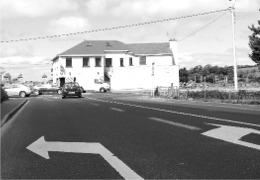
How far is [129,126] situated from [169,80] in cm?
5131

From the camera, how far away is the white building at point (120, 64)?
63.4 metres

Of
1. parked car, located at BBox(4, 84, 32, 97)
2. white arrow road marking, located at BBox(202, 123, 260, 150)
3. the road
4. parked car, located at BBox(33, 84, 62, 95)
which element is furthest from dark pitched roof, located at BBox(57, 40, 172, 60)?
white arrow road marking, located at BBox(202, 123, 260, 150)

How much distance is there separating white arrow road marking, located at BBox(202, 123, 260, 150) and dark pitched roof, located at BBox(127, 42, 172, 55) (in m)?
58.7

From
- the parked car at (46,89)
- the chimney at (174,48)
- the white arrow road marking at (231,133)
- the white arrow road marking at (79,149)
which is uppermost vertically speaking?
the chimney at (174,48)

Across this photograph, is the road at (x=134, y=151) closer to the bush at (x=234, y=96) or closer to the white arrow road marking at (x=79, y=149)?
the white arrow road marking at (x=79, y=149)

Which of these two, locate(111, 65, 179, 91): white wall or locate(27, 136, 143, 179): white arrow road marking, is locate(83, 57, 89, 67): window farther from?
locate(27, 136, 143, 179): white arrow road marking

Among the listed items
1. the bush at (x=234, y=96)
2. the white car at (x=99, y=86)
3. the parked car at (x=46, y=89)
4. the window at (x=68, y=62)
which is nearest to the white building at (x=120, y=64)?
the window at (x=68, y=62)

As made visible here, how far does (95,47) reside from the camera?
6894 centimetres

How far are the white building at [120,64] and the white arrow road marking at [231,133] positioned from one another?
48427 mm

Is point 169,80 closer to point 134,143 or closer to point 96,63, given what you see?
point 96,63

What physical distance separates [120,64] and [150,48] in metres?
6.77

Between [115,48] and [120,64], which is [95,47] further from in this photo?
[120,64]

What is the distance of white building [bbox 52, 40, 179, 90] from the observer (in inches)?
2495

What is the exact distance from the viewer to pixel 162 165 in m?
6.57
